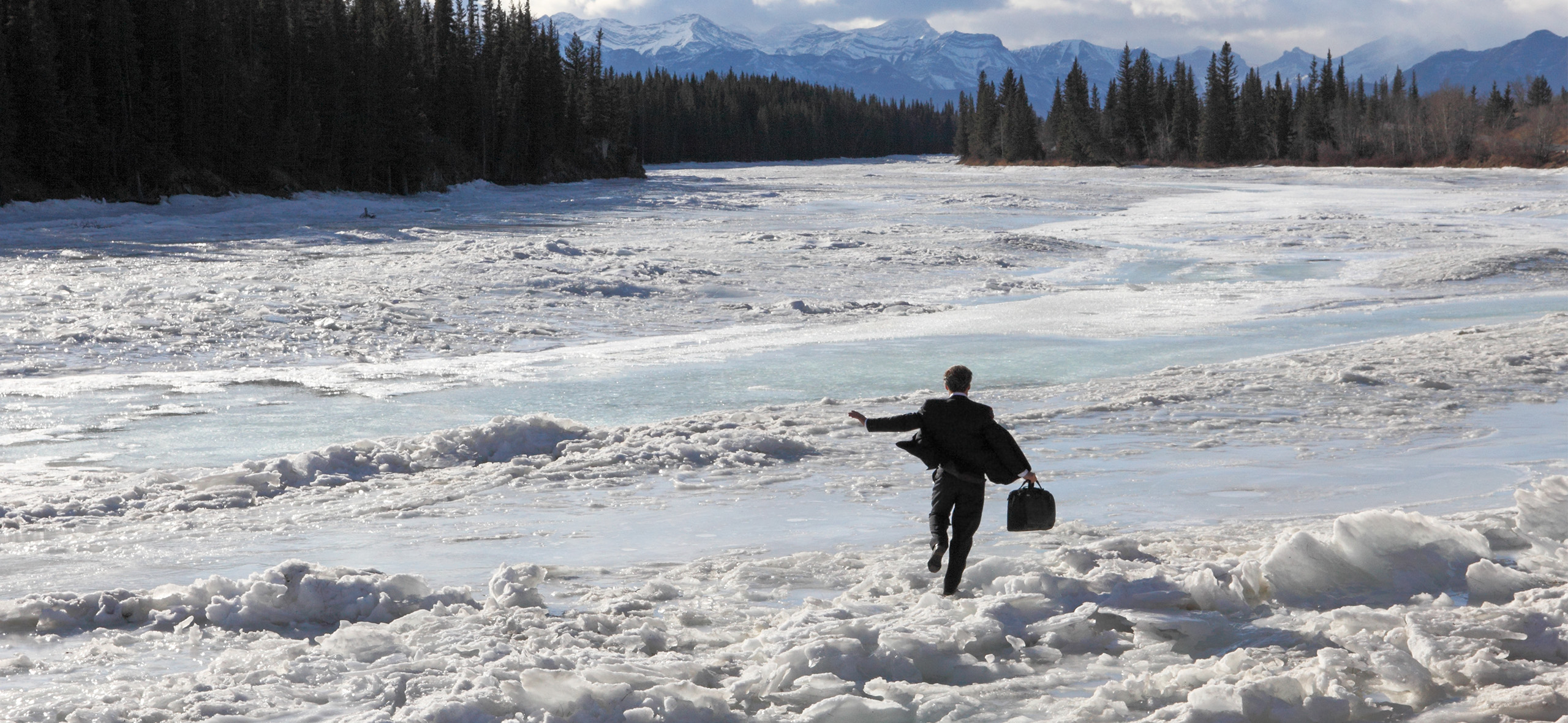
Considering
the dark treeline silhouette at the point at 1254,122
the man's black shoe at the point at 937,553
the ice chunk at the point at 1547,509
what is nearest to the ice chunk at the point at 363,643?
the man's black shoe at the point at 937,553

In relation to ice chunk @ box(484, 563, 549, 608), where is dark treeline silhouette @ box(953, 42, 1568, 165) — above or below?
above

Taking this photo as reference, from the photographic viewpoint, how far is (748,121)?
445 feet

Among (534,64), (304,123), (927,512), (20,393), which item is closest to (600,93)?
(534,64)

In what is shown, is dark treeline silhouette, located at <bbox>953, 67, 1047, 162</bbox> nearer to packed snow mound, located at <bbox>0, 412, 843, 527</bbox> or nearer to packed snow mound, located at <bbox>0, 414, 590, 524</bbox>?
packed snow mound, located at <bbox>0, 412, 843, 527</bbox>

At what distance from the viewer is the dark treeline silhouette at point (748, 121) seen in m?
123

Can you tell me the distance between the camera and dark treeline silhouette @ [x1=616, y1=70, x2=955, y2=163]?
12312 centimetres

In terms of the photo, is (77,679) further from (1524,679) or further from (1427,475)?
(1427,475)

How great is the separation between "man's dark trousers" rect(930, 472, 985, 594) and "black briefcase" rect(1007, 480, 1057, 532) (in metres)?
0.23

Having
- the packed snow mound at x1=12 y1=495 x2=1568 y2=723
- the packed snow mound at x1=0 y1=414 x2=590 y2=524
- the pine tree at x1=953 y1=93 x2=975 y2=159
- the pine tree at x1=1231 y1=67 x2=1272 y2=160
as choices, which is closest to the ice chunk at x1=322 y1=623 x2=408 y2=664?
the packed snow mound at x1=12 y1=495 x2=1568 y2=723

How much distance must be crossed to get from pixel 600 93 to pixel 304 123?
3382cm

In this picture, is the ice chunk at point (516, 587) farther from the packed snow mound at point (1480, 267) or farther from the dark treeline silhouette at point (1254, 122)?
the dark treeline silhouette at point (1254, 122)

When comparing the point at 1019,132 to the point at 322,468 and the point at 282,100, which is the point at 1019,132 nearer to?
the point at 282,100

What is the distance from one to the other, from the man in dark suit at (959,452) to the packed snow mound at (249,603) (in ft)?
A: 8.19

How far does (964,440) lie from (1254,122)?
9725 centimetres
